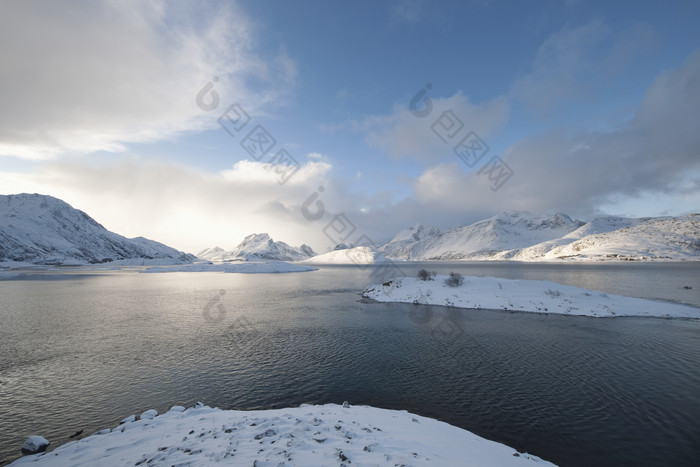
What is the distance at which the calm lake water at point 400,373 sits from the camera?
13.4 m

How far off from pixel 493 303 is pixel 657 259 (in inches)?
9797

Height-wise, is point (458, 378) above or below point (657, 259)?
below

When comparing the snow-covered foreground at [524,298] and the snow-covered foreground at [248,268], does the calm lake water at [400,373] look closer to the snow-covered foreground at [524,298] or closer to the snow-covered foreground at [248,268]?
the snow-covered foreground at [524,298]

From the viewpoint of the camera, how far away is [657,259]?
196 metres

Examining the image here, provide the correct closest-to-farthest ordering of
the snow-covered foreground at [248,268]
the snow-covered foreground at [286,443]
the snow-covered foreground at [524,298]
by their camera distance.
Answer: the snow-covered foreground at [286,443] → the snow-covered foreground at [524,298] → the snow-covered foreground at [248,268]

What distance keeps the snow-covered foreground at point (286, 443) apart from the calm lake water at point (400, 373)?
2834 millimetres

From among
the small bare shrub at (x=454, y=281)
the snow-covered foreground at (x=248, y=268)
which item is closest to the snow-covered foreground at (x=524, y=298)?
the small bare shrub at (x=454, y=281)

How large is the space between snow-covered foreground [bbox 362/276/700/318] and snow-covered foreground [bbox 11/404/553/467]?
3785cm

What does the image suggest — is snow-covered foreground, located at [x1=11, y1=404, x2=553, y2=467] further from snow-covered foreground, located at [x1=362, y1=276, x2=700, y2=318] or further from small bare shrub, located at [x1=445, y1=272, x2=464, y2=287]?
small bare shrub, located at [x1=445, y1=272, x2=464, y2=287]

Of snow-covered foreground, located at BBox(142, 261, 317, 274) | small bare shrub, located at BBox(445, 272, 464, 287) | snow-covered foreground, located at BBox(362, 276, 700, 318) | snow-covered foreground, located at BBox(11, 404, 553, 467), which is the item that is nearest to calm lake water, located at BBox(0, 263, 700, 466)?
snow-covered foreground, located at BBox(11, 404, 553, 467)

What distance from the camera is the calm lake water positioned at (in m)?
13.4

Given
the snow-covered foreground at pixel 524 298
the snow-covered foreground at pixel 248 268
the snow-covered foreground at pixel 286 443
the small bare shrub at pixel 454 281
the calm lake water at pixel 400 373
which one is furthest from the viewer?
the snow-covered foreground at pixel 248 268

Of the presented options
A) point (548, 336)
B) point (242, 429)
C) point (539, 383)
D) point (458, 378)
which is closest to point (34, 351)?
point (242, 429)

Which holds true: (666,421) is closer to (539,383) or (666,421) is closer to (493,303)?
(539,383)
